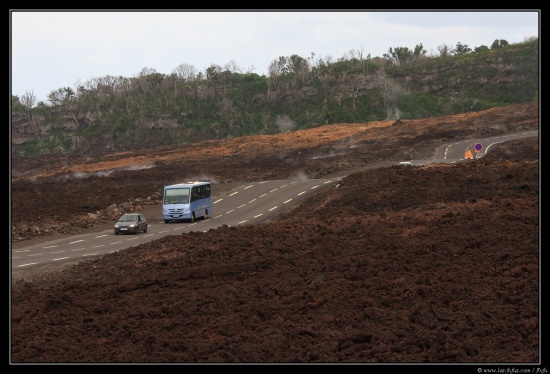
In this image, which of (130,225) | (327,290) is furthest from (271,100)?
(327,290)

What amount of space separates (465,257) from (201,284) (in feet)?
29.7

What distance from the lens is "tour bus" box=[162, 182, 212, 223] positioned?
50406 mm

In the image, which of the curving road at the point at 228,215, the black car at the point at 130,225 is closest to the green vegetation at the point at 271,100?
the curving road at the point at 228,215

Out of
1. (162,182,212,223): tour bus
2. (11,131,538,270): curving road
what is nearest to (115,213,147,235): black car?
(11,131,538,270): curving road

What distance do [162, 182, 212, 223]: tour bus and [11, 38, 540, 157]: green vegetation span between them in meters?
82.4

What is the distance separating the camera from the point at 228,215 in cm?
5306

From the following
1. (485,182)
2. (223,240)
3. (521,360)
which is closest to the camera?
(521,360)

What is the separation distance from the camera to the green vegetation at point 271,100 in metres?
133

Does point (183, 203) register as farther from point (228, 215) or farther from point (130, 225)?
point (130, 225)

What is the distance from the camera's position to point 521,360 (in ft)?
47.3
